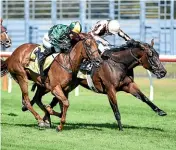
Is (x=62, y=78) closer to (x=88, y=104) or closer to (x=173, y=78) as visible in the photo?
(x=88, y=104)

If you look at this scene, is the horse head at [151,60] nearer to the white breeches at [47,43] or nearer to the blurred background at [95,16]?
the white breeches at [47,43]

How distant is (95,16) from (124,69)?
618 inches

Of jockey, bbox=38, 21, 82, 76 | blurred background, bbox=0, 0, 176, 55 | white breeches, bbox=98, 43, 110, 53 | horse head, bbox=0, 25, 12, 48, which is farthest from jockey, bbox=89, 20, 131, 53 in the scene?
blurred background, bbox=0, 0, 176, 55

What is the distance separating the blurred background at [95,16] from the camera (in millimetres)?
24625

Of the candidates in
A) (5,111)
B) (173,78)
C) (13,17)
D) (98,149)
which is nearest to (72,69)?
(98,149)

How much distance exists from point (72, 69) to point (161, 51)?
548 inches

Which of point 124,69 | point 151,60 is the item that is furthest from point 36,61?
point 151,60

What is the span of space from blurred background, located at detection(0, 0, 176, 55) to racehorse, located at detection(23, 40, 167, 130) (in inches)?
482

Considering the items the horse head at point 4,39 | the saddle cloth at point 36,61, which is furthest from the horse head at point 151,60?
the horse head at point 4,39

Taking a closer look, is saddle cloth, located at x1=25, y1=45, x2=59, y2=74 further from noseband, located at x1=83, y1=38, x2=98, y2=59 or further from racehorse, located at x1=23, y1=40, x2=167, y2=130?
noseband, located at x1=83, y1=38, x2=98, y2=59

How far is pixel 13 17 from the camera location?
28.4 metres

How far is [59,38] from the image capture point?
10945 mm

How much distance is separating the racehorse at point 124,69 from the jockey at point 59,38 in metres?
0.75

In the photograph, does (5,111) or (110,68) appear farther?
(5,111)
